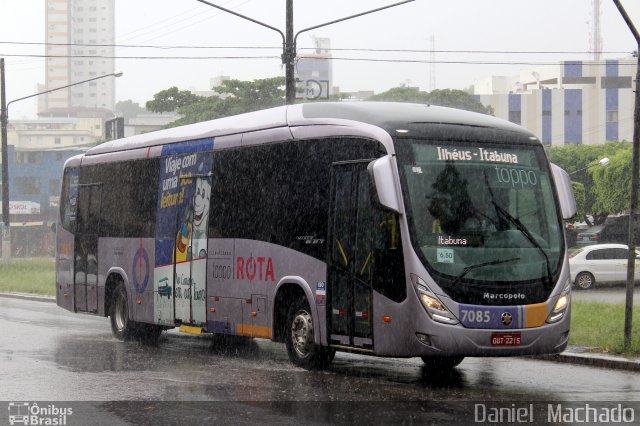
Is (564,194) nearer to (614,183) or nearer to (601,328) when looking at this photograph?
(601,328)

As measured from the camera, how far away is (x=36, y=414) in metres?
10.1

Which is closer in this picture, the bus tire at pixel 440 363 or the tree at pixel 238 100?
the bus tire at pixel 440 363

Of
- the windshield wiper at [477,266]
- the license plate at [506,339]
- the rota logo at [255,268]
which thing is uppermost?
the windshield wiper at [477,266]

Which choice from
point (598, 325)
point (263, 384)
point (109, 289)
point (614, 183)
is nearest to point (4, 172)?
point (109, 289)

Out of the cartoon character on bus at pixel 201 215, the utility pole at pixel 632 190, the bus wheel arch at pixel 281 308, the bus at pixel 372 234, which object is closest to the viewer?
the bus at pixel 372 234

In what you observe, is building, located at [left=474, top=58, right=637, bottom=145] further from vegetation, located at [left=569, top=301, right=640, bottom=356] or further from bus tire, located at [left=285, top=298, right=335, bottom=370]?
bus tire, located at [left=285, top=298, right=335, bottom=370]

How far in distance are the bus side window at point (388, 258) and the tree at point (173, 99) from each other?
185 feet

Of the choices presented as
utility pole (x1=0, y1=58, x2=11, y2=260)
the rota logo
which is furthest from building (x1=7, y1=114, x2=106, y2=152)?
the rota logo

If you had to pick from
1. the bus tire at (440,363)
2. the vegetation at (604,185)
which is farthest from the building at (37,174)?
the bus tire at (440,363)

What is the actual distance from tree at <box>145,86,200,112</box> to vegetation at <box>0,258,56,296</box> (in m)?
21.9

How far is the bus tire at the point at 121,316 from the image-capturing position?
1864 cm

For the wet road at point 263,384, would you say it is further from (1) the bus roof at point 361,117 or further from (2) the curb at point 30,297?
(2) the curb at point 30,297

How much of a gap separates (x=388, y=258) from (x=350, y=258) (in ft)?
2.47

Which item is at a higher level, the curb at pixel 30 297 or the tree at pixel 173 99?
the tree at pixel 173 99
